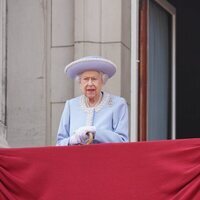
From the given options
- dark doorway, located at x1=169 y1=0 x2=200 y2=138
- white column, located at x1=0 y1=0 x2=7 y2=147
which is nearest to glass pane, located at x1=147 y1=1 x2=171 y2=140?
white column, located at x1=0 y1=0 x2=7 y2=147

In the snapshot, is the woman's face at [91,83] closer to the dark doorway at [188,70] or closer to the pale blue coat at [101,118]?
the pale blue coat at [101,118]

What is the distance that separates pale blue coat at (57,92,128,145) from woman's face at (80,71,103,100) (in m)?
0.10

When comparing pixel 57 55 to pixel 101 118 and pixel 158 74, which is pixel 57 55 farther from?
pixel 101 118

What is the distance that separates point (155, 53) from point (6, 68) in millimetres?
1821

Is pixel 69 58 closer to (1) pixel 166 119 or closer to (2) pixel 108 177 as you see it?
(1) pixel 166 119

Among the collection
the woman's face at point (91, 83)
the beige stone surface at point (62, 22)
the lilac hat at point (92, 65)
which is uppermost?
the beige stone surface at point (62, 22)

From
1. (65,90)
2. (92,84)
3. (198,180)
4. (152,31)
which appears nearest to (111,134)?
(92,84)

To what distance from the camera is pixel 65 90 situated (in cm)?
990

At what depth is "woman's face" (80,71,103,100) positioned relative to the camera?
775cm

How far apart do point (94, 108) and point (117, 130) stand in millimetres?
276

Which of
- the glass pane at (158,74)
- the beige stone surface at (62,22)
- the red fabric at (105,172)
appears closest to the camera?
the red fabric at (105,172)

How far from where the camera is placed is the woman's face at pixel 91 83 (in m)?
7.75

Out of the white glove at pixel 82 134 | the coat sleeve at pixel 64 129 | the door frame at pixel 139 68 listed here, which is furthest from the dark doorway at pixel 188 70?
the white glove at pixel 82 134

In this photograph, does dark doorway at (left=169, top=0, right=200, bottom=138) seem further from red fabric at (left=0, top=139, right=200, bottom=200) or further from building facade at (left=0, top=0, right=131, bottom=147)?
red fabric at (left=0, top=139, right=200, bottom=200)
